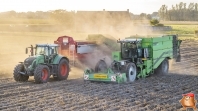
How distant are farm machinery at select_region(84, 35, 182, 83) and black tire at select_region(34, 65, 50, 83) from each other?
1.83m

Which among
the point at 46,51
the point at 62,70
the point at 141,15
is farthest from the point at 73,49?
the point at 141,15

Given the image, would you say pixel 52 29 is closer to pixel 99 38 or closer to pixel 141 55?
pixel 99 38

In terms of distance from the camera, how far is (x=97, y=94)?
14.2 meters

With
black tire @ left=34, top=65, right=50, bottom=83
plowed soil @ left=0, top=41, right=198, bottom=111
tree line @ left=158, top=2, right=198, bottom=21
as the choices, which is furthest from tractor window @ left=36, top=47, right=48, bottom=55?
tree line @ left=158, top=2, right=198, bottom=21

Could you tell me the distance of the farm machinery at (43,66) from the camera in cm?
1656

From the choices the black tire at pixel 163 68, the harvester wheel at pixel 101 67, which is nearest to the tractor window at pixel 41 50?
the harvester wheel at pixel 101 67

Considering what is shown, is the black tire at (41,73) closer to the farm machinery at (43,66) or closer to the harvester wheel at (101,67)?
the farm machinery at (43,66)

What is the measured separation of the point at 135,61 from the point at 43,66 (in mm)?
4615

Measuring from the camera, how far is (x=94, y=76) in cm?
1712

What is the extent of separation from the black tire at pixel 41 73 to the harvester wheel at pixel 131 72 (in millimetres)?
3642

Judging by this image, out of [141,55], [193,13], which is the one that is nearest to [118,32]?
[141,55]

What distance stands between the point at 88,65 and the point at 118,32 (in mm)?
16696

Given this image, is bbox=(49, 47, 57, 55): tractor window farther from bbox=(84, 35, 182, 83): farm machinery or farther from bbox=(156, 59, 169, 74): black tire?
bbox=(156, 59, 169, 74): black tire

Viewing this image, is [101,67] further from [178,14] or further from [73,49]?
[178,14]
